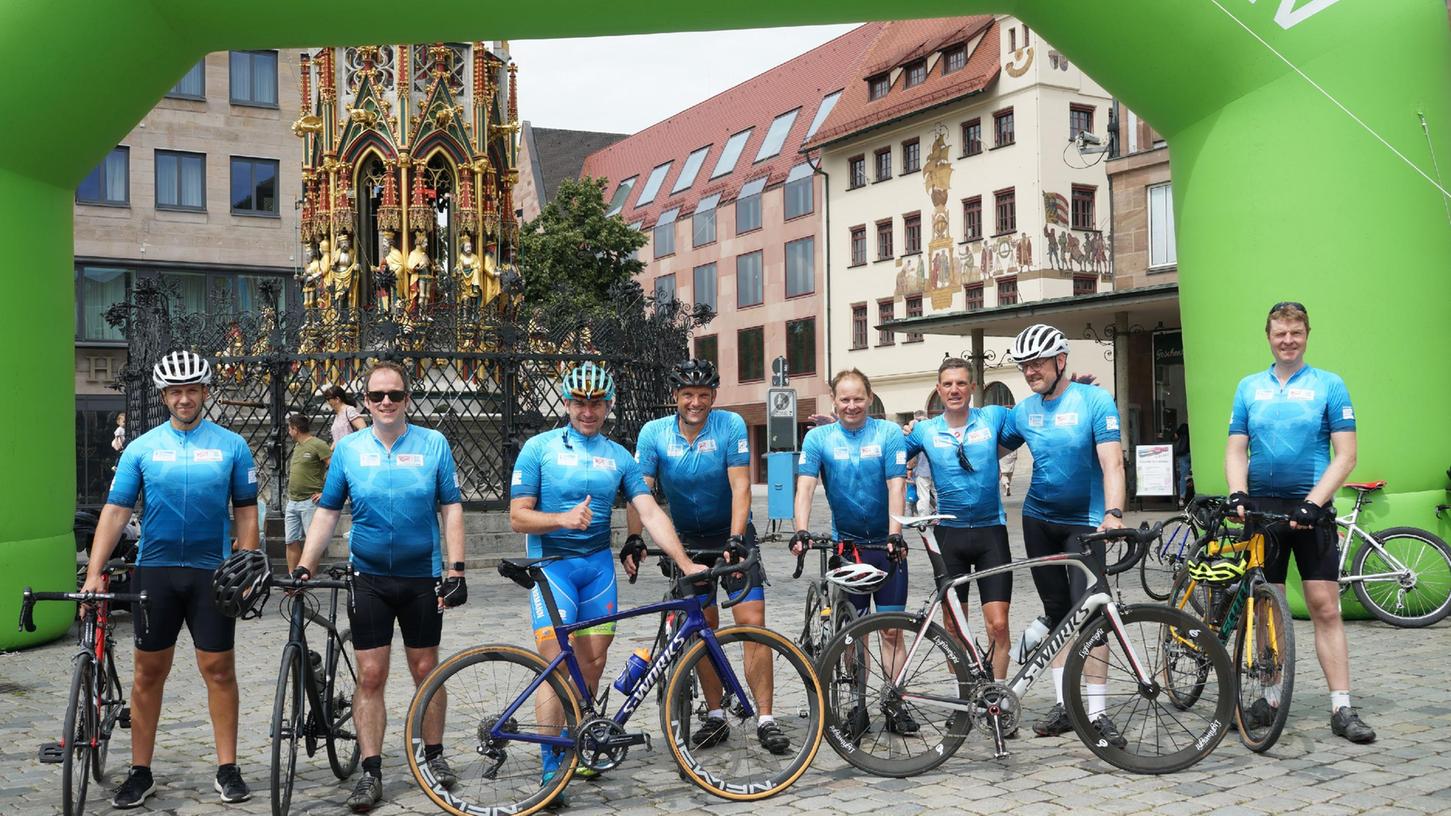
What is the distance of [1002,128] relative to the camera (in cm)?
4269

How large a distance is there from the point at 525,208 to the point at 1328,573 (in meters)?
63.8

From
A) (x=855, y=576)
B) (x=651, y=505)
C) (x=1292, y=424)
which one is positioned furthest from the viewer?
(x=1292, y=424)

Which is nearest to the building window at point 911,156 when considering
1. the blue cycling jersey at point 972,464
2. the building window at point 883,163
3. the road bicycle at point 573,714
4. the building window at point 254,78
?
the building window at point 883,163

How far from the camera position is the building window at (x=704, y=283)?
2279 inches

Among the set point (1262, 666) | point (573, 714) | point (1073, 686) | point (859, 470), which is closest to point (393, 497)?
point (573, 714)

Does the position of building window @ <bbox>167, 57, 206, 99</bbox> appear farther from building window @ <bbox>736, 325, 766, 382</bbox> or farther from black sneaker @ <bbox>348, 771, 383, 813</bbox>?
black sneaker @ <bbox>348, 771, 383, 813</bbox>

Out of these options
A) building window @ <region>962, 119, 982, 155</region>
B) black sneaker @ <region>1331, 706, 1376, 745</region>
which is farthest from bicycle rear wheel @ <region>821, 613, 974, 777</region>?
building window @ <region>962, 119, 982, 155</region>

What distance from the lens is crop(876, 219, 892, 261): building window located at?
47938 millimetres

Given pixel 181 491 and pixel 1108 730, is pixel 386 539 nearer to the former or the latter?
pixel 181 491

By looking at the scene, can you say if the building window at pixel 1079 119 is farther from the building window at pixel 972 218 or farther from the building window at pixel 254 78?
the building window at pixel 254 78

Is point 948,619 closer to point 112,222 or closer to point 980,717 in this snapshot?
point 980,717

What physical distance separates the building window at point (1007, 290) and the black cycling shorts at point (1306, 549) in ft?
115

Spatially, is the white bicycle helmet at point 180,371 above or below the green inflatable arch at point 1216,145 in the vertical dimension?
below

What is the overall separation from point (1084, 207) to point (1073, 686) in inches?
1459
